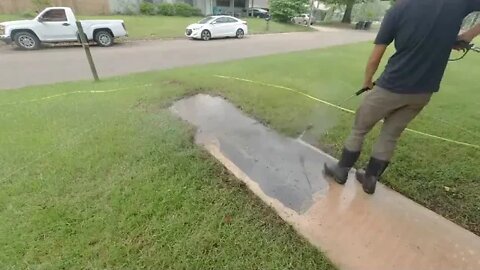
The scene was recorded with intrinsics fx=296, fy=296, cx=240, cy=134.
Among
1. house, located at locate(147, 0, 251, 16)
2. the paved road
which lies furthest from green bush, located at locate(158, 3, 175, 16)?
the paved road

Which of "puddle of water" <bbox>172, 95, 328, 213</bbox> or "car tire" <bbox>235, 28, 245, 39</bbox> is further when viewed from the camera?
"car tire" <bbox>235, 28, 245, 39</bbox>

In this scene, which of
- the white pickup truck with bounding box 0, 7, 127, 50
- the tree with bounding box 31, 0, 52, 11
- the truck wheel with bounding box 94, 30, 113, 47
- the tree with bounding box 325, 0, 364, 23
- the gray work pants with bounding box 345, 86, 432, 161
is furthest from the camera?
the tree with bounding box 325, 0, 364, 23

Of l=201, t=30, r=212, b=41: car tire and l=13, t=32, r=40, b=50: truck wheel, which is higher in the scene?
l=13, t=32, r=40, b=50: truck wheel

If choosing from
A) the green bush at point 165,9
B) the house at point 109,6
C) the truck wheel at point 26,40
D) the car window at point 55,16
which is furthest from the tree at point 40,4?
the truck wheel at point 26,40

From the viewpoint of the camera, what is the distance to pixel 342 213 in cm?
241

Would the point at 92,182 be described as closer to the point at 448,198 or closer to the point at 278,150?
the point at 278,150

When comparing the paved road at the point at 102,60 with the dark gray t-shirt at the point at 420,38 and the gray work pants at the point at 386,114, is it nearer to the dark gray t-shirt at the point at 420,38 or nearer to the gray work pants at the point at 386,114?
the gray work pants at the point at 386,114

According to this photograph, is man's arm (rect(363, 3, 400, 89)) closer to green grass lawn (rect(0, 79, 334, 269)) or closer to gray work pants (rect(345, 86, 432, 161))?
gray work pants (rect(345, 86, 432, 161))

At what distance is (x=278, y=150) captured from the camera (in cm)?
340

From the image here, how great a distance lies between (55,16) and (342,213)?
12.1 meters

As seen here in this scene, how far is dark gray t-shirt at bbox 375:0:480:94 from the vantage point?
1923mm

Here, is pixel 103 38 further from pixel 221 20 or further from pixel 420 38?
pixel 420 38

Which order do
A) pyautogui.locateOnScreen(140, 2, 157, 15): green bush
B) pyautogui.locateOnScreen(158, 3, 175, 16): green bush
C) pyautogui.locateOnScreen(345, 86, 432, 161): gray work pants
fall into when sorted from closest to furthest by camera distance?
1. pyautogui.locateOnScreen(345, 86, 432, 161): gray work pants
2. pyautogui.locateOnScreen(140, 2, 157, 15): green bush
3. pyautogui.locateOnScreen(158, 3, 175, 16): green bush

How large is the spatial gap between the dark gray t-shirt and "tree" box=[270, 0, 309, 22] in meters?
24.4
